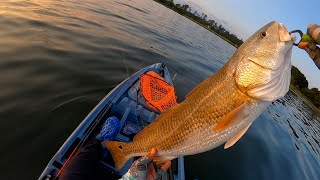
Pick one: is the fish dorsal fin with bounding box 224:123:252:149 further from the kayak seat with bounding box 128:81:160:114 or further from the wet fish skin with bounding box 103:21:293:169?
the kayak seat with bounding box 128:81:160:114

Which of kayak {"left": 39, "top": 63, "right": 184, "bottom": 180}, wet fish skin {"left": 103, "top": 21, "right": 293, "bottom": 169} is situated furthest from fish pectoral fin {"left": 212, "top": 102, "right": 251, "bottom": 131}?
kayak {"left": 39, "top": 63, "right": 184, "bottom": 180}

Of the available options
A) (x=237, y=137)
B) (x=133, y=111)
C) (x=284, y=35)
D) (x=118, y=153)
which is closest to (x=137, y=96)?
(x=133, y=111)

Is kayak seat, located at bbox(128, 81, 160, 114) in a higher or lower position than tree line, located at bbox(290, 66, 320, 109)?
higher

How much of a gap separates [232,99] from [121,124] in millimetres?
4768

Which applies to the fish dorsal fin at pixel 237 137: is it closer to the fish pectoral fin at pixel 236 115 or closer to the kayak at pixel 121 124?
the fish pectoral fin at pixel 236 115

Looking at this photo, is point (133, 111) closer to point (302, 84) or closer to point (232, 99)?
point (232, 99)

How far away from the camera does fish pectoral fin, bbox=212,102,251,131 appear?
3471 mm

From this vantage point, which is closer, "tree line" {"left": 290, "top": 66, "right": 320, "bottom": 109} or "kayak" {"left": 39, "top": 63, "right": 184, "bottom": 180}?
"kayak" {"left": 39, "top": 63, "right": 184, "bottom": 180}

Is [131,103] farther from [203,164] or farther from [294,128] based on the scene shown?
[294,128]

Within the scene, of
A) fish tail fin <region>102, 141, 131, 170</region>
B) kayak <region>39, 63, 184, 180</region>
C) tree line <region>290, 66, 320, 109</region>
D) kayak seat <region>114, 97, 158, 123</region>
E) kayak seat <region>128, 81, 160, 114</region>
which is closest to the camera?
fish tail fin <region>102, 141, 131, 170</region>

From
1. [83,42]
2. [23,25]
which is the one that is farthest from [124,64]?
[23,25]

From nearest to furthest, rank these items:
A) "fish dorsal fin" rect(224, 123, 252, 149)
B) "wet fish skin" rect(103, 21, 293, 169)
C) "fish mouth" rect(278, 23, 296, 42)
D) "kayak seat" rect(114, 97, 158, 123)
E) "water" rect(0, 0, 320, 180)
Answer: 1. "fish mouth" rect(278, 23, 296, 42)
2. "wet fish skin" rect(103, 21, 293, 169)
3. "fish dorsal fin" rect(224, 123, 252, 149)
4. "water" rect(0, 0, 320, 180)
5. "kayak seat" rect(114, 97, 158, 123)

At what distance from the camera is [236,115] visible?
3.49 meters

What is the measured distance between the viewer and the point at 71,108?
32.0 feet
